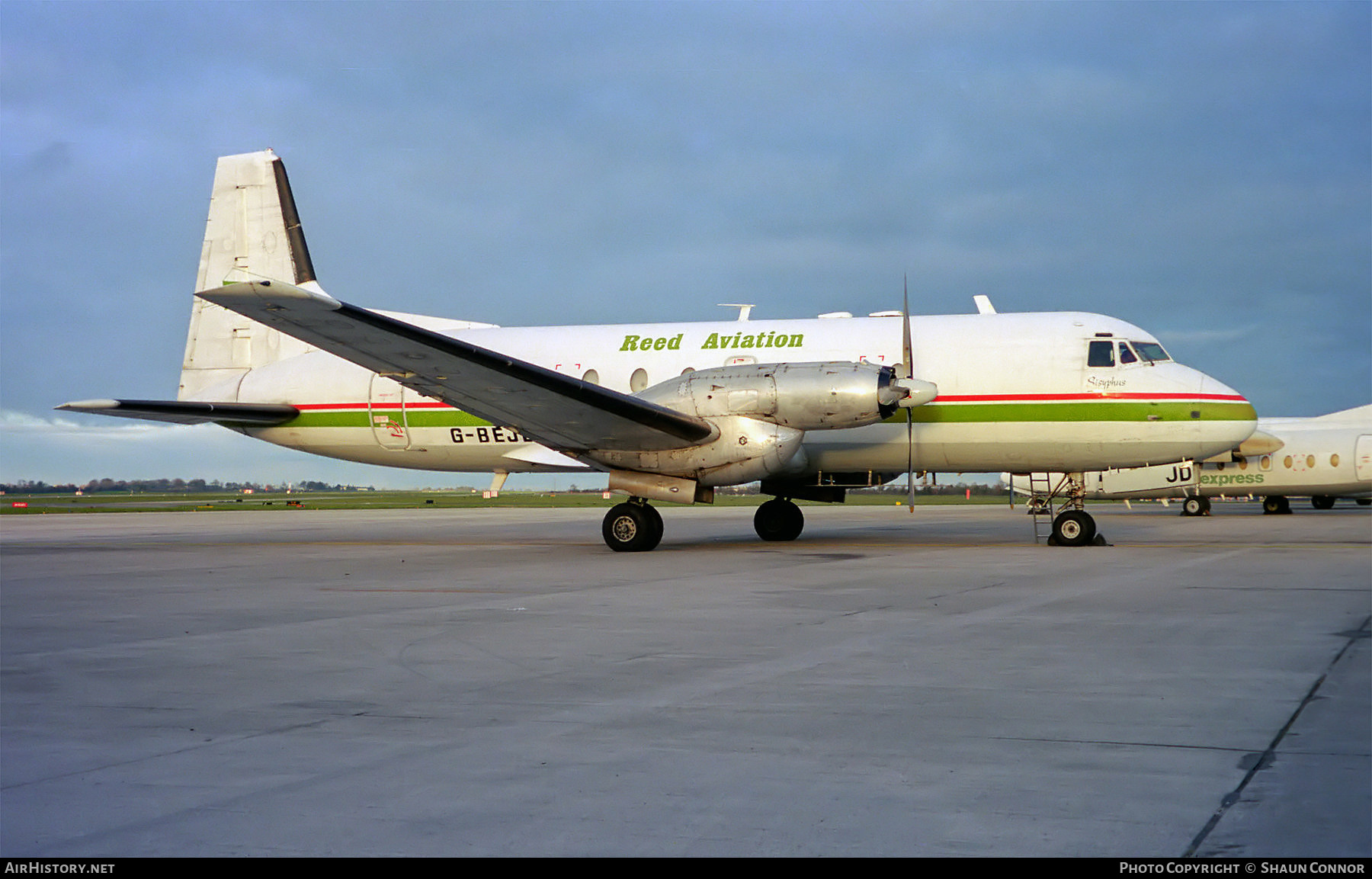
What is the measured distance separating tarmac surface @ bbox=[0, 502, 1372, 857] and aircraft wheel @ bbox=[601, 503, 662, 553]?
4.20 meters

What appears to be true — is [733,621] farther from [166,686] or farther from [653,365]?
[653,365]

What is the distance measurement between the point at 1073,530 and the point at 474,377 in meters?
9.38

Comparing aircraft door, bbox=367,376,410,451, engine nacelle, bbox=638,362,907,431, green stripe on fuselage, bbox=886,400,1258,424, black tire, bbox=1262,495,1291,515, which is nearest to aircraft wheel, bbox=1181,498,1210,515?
black tire, bbox=1262,495,1291,515

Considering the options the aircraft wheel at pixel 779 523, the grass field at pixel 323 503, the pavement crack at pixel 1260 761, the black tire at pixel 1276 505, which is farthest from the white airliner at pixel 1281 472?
the pavement crack at pixel 1260 761

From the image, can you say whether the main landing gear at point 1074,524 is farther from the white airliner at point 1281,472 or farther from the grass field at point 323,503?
the grass field at point 323,503

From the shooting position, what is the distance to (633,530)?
16141 mm

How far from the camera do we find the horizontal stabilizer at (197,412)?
17109 mm

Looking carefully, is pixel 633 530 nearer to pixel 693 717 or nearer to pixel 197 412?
pixel 197 412

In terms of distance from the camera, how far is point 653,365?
18.1m

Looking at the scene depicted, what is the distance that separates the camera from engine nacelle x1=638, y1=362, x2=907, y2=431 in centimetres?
1483

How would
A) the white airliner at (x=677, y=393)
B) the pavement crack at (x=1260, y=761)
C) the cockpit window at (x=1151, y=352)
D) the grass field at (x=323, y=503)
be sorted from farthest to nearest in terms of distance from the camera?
the grass field at (x=323, y=503) < the cockpit window at (x=1151, y=352) < the white airliner at (x=677, y=393) < the pavement crack at (x=1260, y=761)

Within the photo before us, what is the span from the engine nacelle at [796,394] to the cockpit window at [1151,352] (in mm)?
4199

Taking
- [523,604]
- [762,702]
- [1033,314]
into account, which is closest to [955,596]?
[523,604]

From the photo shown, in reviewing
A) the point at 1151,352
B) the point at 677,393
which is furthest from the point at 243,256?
the point at 1151,352
